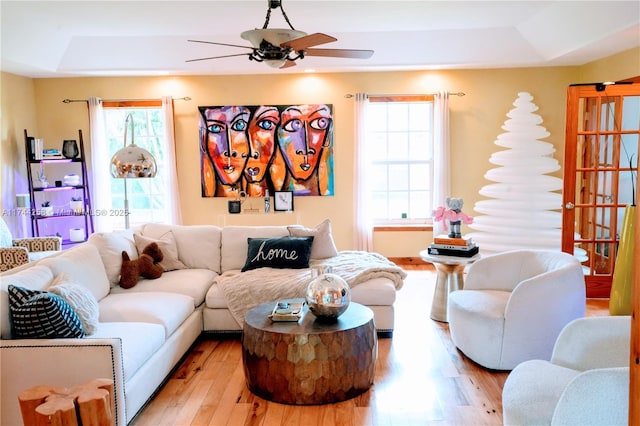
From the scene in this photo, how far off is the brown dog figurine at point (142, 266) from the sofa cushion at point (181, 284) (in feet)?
0.15

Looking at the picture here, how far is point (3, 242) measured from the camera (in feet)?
17.1

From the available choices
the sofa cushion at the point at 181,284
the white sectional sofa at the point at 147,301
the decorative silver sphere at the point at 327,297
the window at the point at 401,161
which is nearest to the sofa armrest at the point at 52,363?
the white sectional sofa at the point at 147,301

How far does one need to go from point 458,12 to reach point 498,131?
6.71 feet

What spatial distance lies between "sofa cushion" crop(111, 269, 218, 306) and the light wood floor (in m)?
0.41

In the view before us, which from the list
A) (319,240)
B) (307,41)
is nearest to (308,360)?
(319,240)

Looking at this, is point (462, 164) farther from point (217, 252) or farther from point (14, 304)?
point (14, 304)

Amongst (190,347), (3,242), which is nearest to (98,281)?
(190,347)

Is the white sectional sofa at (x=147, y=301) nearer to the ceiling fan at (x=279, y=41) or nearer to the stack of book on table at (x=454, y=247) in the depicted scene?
the stack of book on table at (x=454, y=247)

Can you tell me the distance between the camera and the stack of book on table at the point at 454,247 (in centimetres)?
421

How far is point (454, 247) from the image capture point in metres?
4.25

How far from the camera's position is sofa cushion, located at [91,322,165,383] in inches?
108

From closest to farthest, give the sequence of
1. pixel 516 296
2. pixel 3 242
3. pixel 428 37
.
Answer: pixel 516 296 < pixel 3 242 < pixel 428 37

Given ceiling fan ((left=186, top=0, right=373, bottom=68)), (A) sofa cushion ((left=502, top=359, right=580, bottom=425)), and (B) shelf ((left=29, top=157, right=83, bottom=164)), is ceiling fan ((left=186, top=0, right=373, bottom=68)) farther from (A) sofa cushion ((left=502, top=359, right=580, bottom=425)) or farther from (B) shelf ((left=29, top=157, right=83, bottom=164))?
(B) shelf ((left=29, top=157, right=83, bottom=164))

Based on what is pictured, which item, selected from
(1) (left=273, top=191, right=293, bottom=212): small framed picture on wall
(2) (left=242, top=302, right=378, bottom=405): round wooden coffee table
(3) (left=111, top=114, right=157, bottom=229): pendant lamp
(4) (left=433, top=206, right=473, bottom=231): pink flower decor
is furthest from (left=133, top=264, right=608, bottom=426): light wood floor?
(1) (left=273, top=191, right=293, bottom=212): small framed picture on wall
